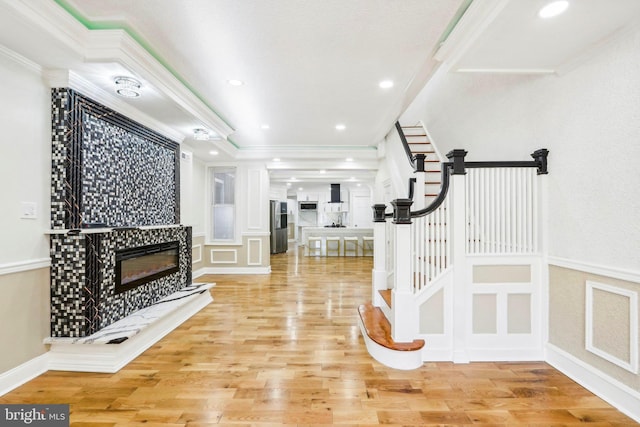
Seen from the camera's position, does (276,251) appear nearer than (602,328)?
No

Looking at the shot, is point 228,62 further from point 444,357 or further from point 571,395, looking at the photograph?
point 571,395

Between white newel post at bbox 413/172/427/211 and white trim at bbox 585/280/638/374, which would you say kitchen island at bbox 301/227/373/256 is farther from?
white trim at bbox 585/280/638/374

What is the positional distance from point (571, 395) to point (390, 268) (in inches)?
71.4

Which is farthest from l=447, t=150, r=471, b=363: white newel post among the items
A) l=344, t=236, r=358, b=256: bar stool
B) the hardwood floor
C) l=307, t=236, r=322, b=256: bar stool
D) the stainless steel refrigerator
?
the stainless steel refrigerator

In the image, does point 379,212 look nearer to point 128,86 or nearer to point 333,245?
point 128,86

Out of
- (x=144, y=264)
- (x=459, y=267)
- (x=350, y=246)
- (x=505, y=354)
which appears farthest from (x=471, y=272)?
(x=350, y=246)

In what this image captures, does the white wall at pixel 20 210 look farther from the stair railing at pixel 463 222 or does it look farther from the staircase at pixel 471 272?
the stair railing at pixel 463 222

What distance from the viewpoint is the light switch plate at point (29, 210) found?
2.23m

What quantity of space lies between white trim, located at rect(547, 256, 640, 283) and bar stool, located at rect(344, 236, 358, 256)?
6642mm

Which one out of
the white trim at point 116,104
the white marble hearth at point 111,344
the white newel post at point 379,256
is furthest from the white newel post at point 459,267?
the white trim at point 116,104

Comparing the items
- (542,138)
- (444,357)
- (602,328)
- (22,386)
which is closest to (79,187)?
(22,386)

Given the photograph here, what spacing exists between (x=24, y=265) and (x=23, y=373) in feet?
2.76

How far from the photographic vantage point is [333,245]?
30.1 ft

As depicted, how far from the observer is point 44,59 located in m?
2.23
